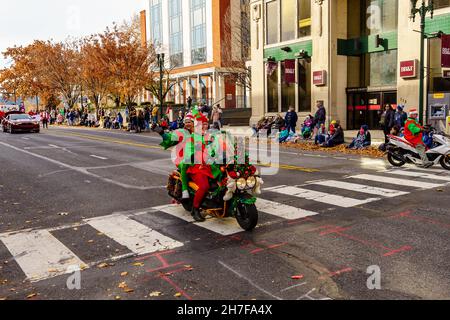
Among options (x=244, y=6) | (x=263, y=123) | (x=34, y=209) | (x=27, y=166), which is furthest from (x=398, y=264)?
(x=244, y=6)

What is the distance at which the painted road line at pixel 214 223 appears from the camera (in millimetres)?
7287

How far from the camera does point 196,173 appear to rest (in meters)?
7.70

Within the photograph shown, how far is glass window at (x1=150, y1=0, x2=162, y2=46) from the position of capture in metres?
64.5

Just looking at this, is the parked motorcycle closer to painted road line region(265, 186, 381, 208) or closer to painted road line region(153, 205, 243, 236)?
painted road line region(153, 205, 243, 236)

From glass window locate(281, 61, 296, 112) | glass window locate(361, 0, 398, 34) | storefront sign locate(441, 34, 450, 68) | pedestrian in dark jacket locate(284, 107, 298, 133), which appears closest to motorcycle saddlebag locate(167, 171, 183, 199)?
pedestrian in dark jacket locate(284, 107, 298, 133)

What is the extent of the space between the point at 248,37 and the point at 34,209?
41.3 metres

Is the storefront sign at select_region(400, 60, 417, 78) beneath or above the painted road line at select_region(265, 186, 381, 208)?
above

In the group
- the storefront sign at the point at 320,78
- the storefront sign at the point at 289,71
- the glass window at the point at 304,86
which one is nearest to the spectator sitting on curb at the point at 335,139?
the storefront sign at the point at 320,78

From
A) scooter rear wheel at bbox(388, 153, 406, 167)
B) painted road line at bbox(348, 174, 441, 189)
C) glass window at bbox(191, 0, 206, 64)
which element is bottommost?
painted road line at bbox(348, 174, 441, 189)

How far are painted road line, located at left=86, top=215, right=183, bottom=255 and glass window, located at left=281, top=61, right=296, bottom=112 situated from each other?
25313 mm

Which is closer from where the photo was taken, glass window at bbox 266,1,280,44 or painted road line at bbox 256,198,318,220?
painted road line at bbox 256,198,318,220

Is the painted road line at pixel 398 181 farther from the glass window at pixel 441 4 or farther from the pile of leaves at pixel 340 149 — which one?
the glass window at pixel 441 4

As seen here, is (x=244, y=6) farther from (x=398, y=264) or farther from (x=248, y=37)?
(x=398, y=264)

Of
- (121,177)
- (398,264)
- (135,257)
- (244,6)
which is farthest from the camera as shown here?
(244,6)
